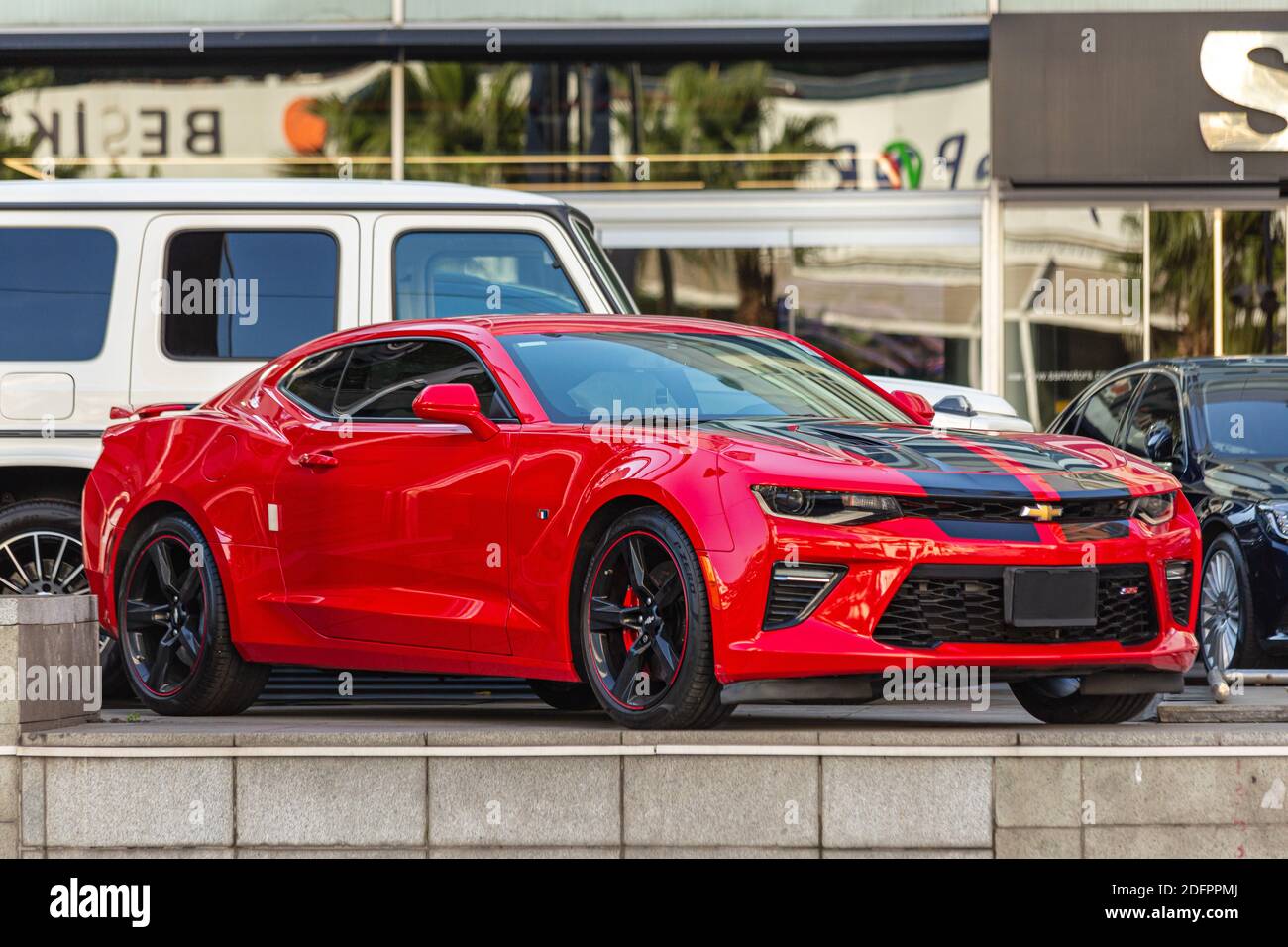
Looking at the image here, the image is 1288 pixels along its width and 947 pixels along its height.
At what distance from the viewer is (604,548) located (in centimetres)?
701

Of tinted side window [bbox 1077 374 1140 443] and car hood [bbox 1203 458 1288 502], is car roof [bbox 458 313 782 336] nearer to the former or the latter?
car hood [bbox 1203 458 1288 502]

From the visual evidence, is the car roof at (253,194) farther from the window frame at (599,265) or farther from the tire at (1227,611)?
the tire at (1227,611)

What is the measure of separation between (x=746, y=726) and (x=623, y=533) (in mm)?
860

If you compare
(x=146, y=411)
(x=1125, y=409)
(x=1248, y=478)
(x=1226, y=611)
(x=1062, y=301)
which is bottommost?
(x=1226, y=611)

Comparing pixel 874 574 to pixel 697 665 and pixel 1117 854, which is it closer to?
pixel 697 665

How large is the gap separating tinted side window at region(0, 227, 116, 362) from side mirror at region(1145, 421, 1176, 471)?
17.8 ft

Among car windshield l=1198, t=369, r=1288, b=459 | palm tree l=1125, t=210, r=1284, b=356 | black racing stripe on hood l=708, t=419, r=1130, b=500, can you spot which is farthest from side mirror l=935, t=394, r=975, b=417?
palm tree l=1125, t=210, r=1284, b=356

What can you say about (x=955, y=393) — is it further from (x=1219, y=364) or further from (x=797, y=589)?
(x=797, y=589)

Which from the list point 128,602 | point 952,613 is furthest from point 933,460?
point 128,602

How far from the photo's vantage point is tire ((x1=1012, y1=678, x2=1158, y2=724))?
7598mm

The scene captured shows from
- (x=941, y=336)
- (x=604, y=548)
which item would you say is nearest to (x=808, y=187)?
(x=941, y=336)

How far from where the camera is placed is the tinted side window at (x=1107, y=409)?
12.5 metres

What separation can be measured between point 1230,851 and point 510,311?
4.24 m

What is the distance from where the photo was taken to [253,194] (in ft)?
32.9
